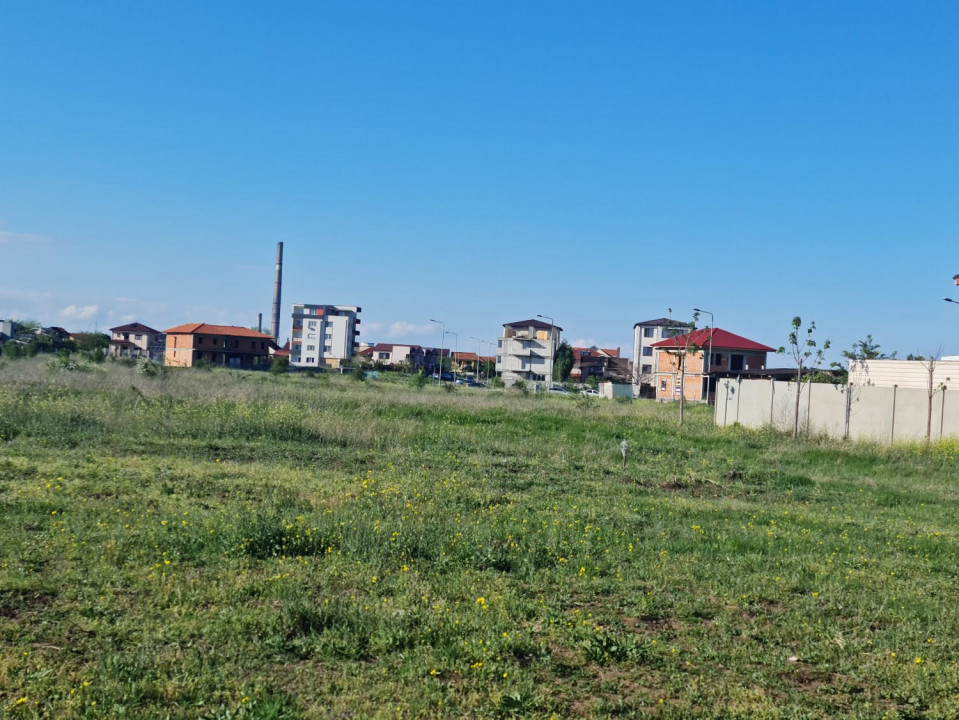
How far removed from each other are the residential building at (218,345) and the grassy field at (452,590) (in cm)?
9001

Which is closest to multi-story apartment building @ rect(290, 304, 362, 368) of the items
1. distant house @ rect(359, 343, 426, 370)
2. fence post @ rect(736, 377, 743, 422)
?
distant house @ rect(359, 343, 426, 370)

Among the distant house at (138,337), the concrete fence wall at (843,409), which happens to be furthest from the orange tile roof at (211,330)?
the concrete fence wall at (843,409)

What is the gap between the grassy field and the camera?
17.2ft

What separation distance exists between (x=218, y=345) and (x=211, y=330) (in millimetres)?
2133

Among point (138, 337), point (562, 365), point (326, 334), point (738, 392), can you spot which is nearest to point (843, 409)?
point (738, 392)

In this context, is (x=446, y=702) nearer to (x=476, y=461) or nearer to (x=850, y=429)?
(x=476, y=461)

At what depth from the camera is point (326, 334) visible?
426ft

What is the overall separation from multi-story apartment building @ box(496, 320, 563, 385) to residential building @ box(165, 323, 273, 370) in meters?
32.0

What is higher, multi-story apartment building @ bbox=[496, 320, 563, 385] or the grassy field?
multi-story apartment building @ bbox=[496, 320, 563, 385]

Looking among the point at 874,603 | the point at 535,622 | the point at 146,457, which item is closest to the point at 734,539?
the point at 874,603

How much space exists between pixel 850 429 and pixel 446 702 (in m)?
24.3

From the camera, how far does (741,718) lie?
16.5 feet

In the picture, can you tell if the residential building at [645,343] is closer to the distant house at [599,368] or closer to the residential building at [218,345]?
the distant house at [599,368]

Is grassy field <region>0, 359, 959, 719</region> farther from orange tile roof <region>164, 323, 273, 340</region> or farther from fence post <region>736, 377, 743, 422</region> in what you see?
orange tile roof <region>164, 323, 273, 340</region>
